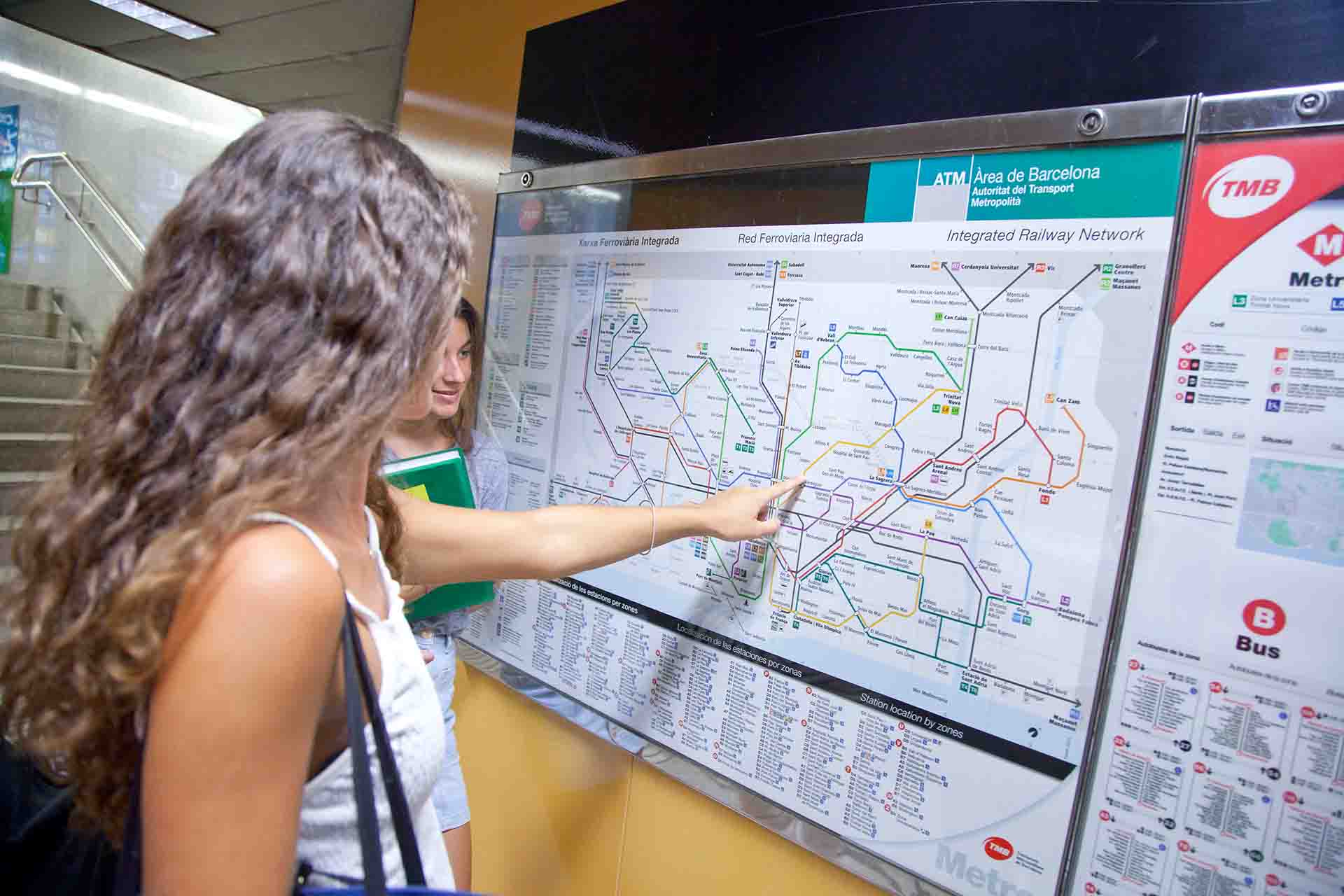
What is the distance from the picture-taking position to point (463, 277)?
2.80 ft

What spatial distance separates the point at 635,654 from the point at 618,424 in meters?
0.50

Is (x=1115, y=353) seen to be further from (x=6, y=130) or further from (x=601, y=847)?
(x=6, y=130)

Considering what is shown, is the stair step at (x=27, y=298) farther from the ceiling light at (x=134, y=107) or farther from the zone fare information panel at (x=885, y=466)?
the zone fare information panel at (x=885, y=466)

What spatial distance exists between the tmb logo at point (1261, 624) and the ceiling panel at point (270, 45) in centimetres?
294

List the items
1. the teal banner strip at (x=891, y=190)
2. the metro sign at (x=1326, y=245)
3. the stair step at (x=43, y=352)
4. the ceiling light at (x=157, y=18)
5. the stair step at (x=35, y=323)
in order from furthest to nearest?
1. the stair step at (x=35, y=323)
2. the stair step at (x=43, y=352)
3. the ceiling light at (x=157, y=18)
4. the teal banner strip at (x=891, y=190)
5. the metro sign at (x=1326, y=245)

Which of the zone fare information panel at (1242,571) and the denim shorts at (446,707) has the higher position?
the zone fare information panel at (1242,571)

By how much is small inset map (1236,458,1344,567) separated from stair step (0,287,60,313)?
678 centimetres

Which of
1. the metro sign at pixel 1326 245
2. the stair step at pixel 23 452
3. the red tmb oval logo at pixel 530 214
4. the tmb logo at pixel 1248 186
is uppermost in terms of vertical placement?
the red tmb oval logo at pixel 530 214

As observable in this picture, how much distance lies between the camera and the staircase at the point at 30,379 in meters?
4.56

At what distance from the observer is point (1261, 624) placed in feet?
3.20

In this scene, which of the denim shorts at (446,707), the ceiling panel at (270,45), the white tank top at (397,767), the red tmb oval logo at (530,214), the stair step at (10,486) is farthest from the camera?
the stair step at (10,486)

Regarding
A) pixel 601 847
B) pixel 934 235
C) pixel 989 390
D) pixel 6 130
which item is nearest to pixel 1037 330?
pixel 989 390

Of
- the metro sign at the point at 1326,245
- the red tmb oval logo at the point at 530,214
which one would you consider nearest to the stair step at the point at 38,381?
the red tmb oval logo at the point at 530,214

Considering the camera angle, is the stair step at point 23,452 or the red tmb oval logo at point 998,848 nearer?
the red tmb oval logo at point 998,848
